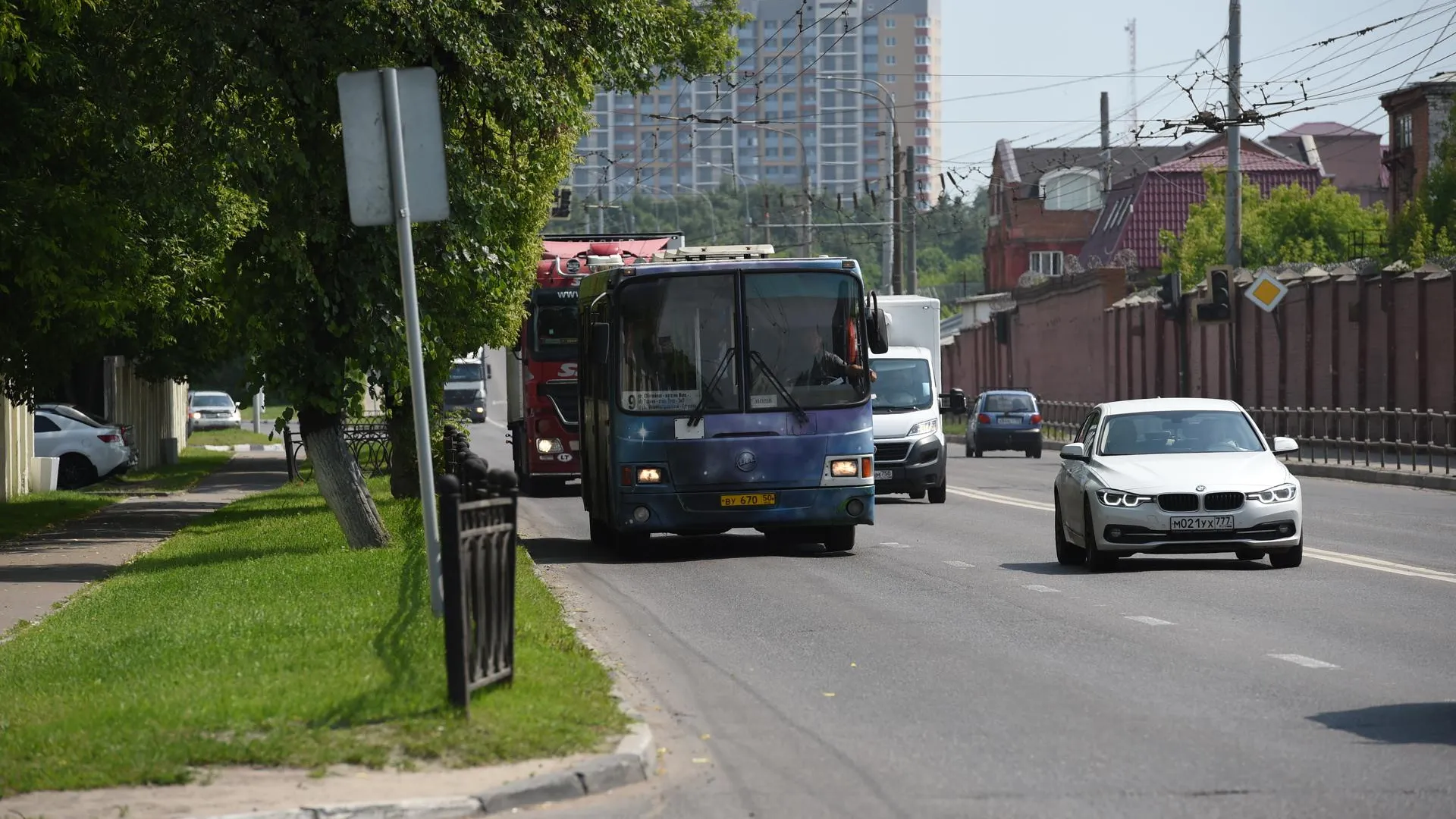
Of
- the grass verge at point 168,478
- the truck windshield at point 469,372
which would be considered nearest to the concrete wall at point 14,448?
the grass verge at point 168,478

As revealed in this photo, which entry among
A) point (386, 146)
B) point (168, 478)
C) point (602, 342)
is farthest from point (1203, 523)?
point (168, 478)

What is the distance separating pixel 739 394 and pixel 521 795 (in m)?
11.8

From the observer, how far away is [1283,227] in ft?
268

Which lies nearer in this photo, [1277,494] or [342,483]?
[1277,494]

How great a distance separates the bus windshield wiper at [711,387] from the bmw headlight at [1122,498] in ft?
13.0

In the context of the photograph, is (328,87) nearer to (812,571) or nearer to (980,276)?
(812,571)

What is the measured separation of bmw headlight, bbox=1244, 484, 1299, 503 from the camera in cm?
1669

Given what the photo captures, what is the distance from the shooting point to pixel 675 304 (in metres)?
19.2

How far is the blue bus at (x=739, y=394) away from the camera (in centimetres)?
1898

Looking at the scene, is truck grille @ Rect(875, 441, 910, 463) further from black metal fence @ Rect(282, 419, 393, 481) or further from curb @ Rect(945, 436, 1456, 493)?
black metal fence @ Rect(282, 419, 393, 481)

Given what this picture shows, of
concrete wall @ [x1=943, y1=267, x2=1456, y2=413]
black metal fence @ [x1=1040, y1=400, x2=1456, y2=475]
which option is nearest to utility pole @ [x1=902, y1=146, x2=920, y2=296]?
concrete wall @ [x1=943, y1=267, x2=1456, y2=413]

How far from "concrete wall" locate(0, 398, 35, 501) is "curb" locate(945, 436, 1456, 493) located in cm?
1976

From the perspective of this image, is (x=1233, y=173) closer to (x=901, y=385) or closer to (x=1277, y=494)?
(x=901, y=385)

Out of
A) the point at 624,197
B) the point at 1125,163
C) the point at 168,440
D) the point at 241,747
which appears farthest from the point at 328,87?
the point at 624,197
